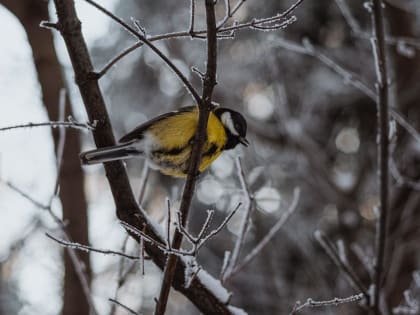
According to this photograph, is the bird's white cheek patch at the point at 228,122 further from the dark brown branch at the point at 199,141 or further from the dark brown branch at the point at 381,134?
the dark brown branch at the point at 199,141

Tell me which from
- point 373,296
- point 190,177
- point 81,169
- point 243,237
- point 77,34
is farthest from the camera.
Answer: point 81,169

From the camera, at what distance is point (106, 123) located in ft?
6.92

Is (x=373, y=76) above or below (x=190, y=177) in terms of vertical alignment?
above

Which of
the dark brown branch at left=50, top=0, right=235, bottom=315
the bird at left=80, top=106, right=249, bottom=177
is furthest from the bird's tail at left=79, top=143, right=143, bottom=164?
the bird at left=80, top=106, right=249, bottom=177

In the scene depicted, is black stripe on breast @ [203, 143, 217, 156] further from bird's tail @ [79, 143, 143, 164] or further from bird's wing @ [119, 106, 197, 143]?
bird's tail @ [79, 143, 143, 164]

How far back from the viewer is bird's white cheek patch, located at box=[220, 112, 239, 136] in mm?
2941

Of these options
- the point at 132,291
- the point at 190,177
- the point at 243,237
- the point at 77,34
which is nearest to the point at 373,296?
the point at 243,237

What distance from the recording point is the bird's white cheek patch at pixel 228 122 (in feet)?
Result: 9.65

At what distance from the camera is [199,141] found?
185cm

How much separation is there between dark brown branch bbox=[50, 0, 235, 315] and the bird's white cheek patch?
888mm

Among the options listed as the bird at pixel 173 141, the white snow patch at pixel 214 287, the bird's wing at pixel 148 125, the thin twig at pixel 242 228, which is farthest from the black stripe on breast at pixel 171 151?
the white snow patch at pixel 214 287

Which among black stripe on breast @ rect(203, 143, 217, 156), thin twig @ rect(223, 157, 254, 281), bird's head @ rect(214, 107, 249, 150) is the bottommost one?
thin twig @ rect(223, 157, 254, 281)

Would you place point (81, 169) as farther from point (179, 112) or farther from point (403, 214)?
point (403, 214)

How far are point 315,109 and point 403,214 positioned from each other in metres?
3.38
